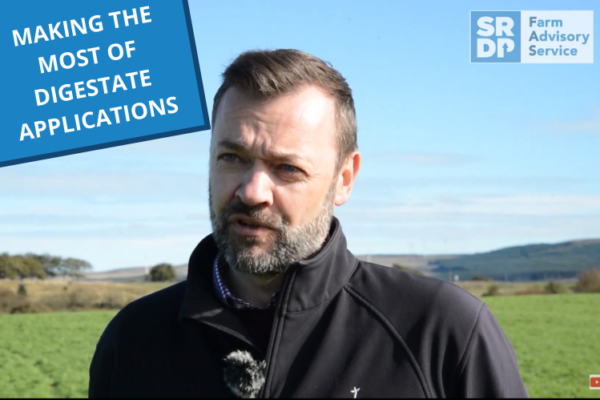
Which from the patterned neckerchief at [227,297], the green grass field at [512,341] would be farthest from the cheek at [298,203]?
the green grass field at [512,341]

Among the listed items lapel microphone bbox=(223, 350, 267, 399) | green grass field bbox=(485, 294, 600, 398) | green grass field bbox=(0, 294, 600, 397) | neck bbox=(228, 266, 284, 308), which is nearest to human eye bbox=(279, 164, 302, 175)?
neck bbox=(228, 266, 284, 308)

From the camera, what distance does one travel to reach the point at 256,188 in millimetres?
2801

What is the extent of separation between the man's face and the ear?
9.8 inches

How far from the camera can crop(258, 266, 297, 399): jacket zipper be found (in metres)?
2.69

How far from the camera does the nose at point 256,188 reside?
2.80 metres

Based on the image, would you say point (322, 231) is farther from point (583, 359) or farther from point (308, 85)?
point (583, 359)

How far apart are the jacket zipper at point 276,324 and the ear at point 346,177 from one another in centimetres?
59

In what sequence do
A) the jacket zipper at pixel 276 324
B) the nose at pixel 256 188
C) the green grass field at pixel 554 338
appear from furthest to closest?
the green grass field at pixel 554 338 < the nose at pixel 256 188 < the jacket zipper at pixel 276 324

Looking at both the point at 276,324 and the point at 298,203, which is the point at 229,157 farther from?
the point at 276,324

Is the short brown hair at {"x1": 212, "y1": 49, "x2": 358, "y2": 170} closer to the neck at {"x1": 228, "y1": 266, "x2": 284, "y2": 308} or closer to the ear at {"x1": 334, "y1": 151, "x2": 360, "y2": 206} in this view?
the ear at {"x1": 334, "y1": 151, "x2": 360, "y2": 206}

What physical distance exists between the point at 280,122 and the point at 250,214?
415 millimetres

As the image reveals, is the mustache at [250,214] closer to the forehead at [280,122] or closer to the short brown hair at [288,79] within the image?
the forehead at [280,122]

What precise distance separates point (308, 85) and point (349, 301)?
3.17 ft

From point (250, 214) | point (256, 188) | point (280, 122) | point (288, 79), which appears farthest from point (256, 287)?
point (288, 79)
